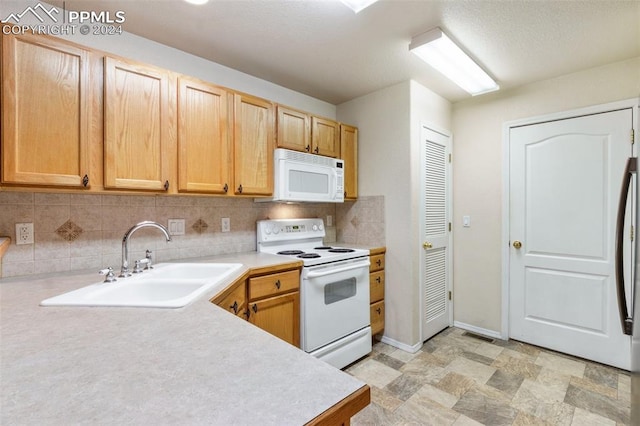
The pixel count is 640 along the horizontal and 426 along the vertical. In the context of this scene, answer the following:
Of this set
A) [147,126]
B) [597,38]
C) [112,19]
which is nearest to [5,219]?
[147,126]

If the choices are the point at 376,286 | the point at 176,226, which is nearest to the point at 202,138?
the point at 176,226

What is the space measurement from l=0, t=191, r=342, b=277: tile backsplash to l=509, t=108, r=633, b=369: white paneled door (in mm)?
2475

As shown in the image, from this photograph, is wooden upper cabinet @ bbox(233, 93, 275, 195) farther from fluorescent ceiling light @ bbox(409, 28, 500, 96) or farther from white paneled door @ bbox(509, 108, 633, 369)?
white paneled door @ bbox(509, 108, 633, 369)

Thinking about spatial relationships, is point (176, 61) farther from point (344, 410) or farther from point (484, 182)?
point (484, 182)

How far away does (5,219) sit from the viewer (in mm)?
1533

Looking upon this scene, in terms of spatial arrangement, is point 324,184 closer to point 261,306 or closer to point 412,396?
point 261,306

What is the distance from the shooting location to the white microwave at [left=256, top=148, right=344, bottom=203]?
2.32 m

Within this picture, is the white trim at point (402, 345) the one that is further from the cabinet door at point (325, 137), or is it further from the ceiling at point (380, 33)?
the ceiling at point (380, 33)

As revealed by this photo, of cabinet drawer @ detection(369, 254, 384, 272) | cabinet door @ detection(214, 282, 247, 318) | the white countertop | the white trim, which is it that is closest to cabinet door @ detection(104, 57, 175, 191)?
cabinet door @ detection(214, 282, 247, 318)

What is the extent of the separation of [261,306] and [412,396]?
116 cm

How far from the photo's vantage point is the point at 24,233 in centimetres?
158

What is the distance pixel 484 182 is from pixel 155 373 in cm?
309

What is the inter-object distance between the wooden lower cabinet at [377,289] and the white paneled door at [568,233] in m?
1.22

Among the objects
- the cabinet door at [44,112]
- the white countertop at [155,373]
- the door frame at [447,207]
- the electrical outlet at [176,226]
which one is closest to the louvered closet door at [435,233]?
the door frame at [447,207]
